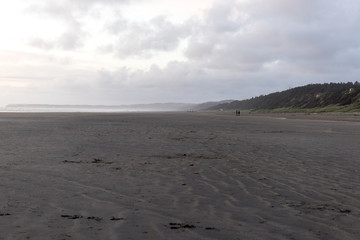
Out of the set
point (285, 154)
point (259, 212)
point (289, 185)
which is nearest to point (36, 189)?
point (259, 212)

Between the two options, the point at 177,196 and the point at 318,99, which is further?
the point at 318,99

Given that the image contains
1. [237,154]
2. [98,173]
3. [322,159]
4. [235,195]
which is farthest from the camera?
[237,154]

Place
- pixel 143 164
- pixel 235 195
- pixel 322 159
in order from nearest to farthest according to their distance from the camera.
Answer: pixel 235 195 → pixel 143 164 → pixel 322 159

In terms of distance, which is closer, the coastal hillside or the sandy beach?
the sandy beach

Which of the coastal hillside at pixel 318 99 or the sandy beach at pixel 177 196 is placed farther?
the coastal hillside at pixel 318 99

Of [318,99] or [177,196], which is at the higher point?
[318,99]

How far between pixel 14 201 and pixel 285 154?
9.99 m

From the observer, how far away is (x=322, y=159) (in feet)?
38.7

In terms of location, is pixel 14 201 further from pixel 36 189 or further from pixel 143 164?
pixel 143 164

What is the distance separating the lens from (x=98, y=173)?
8641 millimetres

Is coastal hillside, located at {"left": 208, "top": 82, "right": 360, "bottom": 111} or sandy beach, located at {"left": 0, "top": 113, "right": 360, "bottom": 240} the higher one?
coastal hillside, located at {"left": 208, "top": 82, "right": 360, "bottom": 111}

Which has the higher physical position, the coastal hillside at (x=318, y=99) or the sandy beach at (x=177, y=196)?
the coastal hillside at (x=318, y=99)

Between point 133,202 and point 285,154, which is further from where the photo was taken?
point 285,154

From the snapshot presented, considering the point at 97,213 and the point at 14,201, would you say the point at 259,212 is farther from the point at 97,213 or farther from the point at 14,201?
the point at 14,201
